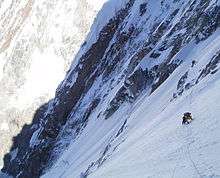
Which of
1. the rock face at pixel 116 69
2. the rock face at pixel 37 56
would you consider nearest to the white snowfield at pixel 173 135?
the rock face at pixel 116 69

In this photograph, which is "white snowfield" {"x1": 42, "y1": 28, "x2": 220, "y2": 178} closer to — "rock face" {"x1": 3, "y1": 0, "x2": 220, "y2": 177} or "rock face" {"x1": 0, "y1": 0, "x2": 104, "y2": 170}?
"rock face" {"x1": 3, "y1": 0, "x2": 220, "y2": 177}

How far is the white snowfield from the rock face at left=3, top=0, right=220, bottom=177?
3.44 ft

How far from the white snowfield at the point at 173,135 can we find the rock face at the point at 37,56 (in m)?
27.0

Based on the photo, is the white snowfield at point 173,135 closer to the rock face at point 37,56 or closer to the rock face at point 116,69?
the rock face at point 116,69

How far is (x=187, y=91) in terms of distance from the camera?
2662 cm

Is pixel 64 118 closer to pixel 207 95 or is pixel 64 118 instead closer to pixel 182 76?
pixel 182 76

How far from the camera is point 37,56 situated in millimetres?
71688

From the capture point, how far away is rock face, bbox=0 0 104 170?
221ft

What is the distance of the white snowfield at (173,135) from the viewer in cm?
1583

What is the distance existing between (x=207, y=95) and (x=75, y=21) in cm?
5133

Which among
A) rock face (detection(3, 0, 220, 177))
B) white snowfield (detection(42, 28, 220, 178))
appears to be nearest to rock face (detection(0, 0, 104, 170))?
rock face (detection(3, 0, 220, 177))

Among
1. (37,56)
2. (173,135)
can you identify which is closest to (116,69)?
(37,56)

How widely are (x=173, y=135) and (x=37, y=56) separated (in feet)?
172

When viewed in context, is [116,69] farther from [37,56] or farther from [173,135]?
[173,135]
